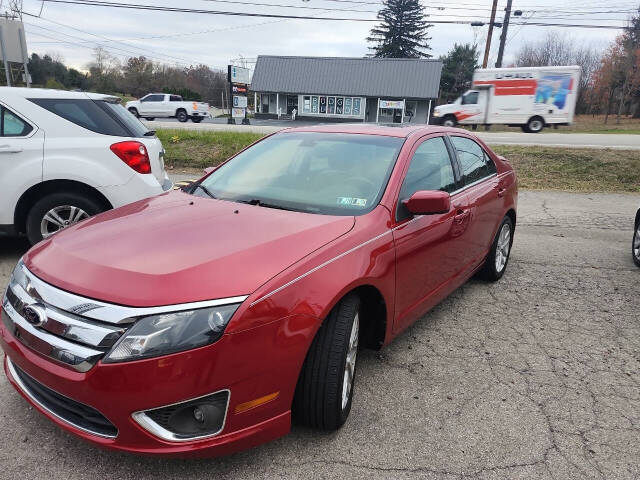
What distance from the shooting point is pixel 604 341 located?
3.65m

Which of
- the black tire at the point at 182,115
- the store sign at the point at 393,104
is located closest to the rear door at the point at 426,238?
the black tire at the point at 182,115

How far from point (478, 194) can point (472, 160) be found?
40cm

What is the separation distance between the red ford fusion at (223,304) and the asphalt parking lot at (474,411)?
233 mm

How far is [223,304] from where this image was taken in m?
1.96

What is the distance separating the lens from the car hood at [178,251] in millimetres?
1997

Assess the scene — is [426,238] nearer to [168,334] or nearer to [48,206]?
[168,334]

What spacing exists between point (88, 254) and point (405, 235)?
5.76 feet

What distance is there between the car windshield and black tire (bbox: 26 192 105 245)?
6.39 ft

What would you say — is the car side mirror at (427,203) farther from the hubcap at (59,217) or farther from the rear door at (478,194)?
the hubcap at (59,217)

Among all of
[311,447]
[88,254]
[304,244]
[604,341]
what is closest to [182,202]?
[88,254]

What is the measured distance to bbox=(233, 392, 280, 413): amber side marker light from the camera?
2.01 metres

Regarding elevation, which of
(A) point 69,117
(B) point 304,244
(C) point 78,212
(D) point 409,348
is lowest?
(D) point 409,348

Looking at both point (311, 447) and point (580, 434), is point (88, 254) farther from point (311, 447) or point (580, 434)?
point (580, 434)

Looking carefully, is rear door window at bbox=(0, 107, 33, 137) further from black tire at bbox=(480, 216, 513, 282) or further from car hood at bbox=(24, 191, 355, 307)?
black tire at bbox=(480, 216, 513, 282)
